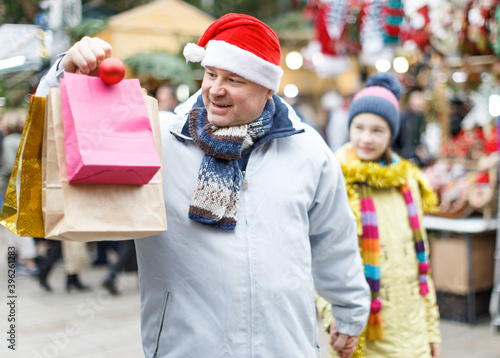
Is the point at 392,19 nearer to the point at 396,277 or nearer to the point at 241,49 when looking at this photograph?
the point at 396,277

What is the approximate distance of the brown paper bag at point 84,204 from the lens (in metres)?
1.49

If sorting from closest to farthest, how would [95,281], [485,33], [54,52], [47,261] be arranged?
[485,33] < [54,52] < [47,261] < [95,281]

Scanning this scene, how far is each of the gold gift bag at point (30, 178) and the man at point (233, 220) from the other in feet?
0.46

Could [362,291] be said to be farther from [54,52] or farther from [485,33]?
[54,52]

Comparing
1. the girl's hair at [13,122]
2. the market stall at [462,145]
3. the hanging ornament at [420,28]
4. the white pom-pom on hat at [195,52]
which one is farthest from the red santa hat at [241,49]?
the girl's hair at [13,122]

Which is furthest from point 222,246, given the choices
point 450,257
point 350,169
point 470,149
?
point 470,149

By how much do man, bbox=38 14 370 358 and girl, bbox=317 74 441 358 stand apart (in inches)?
31.8

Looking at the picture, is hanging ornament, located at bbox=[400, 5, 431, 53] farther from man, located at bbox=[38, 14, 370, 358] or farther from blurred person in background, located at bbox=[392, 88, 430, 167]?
man, located at bbox=[38, 14, 370, 358]

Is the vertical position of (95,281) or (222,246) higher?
(222,246)

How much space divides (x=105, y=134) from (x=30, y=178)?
26 centimetres

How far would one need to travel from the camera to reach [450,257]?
5.71 m

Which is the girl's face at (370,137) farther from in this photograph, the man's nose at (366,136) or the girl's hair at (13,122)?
the girl's hair at (13,122)

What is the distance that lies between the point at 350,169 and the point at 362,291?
31.6 inches

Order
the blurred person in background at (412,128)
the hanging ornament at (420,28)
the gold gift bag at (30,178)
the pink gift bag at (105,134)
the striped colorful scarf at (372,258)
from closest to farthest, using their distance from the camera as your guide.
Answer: the pink gift bag at (105,134)
the gold gift bag at (30,178)
the striped colorful scarf at (372,258)
the hanging ornament at (420,28)
the blurred person in background at (412,128)
